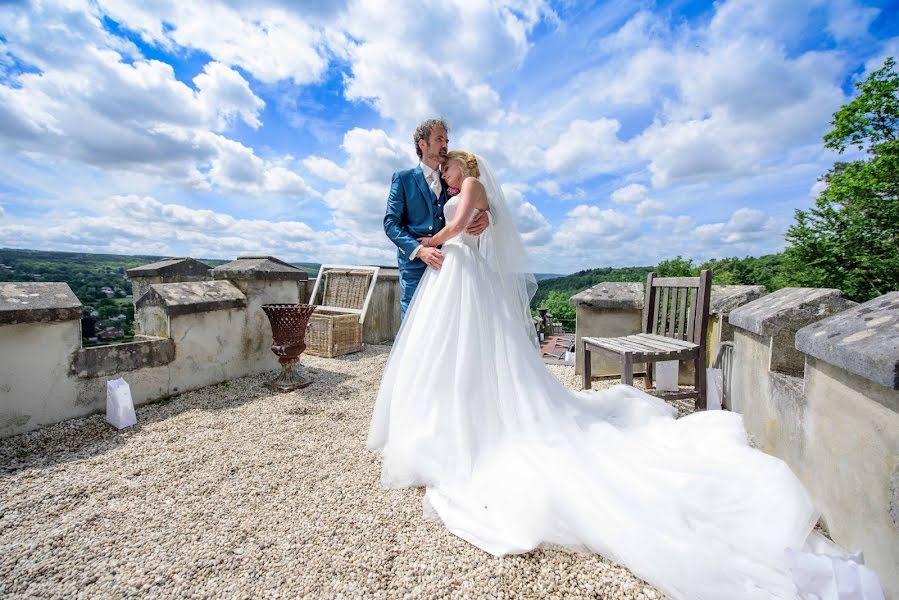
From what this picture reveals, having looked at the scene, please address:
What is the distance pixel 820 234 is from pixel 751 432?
1483 cm

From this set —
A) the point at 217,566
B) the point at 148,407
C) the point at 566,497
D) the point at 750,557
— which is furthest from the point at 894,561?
the point at 148,407

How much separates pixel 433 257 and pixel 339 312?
169 inches

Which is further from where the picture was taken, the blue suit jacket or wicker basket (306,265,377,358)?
wicker basket (306,265,377,358)

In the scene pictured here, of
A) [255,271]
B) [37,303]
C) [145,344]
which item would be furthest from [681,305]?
[37,303]

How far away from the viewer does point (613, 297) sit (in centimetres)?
422

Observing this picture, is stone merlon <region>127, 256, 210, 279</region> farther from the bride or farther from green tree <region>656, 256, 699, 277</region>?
green tree <region>656, 256, 699, 277</region>

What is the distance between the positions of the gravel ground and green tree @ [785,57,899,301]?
1535 centimetres

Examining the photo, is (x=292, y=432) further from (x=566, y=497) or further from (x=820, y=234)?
(x=820, y=234)

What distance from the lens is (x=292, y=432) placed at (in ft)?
9.40

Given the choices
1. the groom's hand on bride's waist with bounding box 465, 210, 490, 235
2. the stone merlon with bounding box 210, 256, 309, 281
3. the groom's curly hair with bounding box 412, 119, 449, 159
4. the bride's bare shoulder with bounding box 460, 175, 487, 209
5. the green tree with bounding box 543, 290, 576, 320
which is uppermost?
the groom's curly hair with bounding box 412, 119, 449, 159

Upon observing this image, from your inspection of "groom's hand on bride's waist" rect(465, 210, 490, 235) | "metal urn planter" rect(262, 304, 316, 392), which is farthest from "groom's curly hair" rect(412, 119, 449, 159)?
"metal urn planter" rect(262, 304, 316, 392)

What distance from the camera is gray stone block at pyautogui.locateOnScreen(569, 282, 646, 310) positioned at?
417 centimetres

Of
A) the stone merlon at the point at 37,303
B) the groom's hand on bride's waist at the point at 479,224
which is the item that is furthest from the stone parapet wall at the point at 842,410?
the stone merlon at the point at 37,303

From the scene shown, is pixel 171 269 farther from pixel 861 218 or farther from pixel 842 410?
pixel 861 218
